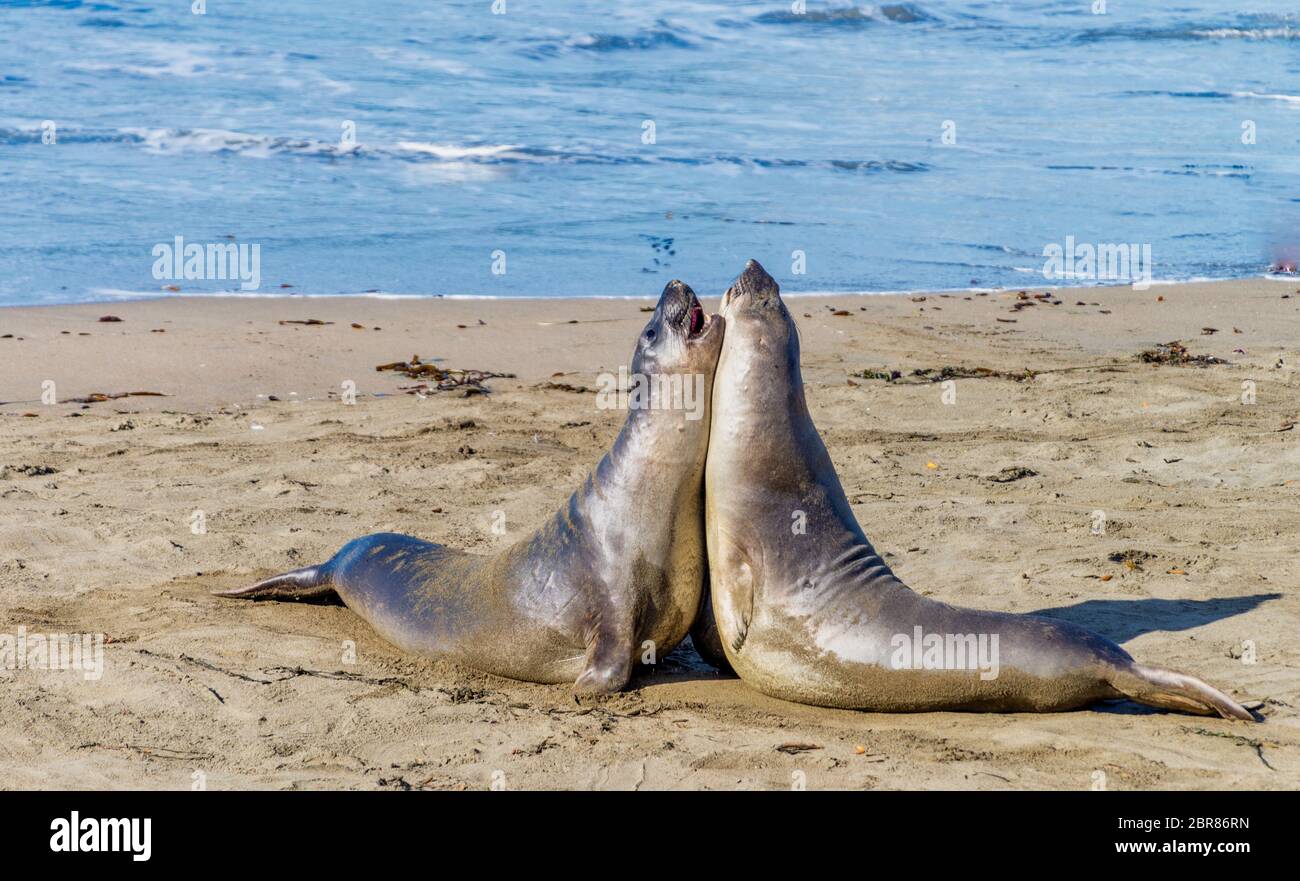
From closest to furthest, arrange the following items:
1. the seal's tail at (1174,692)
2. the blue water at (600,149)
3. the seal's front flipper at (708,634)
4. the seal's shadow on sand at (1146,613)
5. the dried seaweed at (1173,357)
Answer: the seal's tail at (1174,692), the seal's front flipper at (708,634), the seal's shadow on sand at (1146,613), the dried seaweed at (1173,357), the blue water at (600,149)

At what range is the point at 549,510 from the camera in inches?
289

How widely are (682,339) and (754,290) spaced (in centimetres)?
32

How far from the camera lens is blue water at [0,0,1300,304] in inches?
554

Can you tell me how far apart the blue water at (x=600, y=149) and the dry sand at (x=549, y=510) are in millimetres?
1896

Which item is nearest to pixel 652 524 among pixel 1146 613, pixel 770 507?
pixel 770 507

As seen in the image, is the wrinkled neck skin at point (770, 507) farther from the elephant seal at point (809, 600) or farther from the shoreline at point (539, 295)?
the shoreline at point (539, 295)

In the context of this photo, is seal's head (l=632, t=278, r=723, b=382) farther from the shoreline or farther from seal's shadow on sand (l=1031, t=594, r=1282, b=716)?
the shoreline

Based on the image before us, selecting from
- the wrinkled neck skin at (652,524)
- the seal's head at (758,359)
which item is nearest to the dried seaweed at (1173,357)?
the seal's head at (758,359)

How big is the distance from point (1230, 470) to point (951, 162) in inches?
507

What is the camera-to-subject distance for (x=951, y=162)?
1989 cm

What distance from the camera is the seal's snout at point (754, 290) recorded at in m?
4.92

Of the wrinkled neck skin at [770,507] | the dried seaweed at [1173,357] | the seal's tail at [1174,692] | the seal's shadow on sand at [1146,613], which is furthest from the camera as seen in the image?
the dried seaweed at [1173,357]

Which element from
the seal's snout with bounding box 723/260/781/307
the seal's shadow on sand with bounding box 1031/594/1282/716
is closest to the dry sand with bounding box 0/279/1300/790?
the seal's shadow on sand with bounding box 1031/594/1282/716

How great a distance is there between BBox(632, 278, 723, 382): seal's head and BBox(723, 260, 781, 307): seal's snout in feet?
0.41
